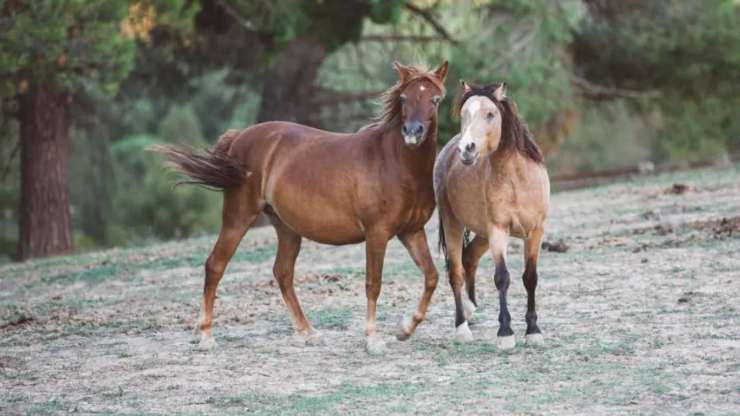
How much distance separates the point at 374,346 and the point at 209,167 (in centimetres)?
166

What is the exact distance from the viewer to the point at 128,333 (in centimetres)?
978

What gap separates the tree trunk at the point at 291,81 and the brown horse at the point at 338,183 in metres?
13.1

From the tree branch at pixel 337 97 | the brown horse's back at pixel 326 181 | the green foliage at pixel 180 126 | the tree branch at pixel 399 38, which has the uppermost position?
the tree branch at pixel 399 38

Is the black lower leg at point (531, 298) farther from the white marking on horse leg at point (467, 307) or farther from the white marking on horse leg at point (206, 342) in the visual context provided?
the white marking on horse leg at point (206, 342)

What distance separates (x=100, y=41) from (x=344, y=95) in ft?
23.4

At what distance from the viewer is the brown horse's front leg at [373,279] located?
8.34 m

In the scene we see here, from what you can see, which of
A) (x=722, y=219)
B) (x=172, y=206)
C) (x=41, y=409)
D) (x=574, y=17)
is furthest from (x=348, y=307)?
(x=172, y=206)

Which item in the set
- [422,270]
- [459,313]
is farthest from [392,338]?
[422,270]

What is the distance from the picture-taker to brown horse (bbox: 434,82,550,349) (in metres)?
8.05

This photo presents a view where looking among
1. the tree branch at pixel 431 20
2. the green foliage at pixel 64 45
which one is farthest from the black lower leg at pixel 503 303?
the tree branch at pixel 431 20

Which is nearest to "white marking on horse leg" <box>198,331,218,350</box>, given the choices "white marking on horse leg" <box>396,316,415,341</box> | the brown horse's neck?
"white marking on horse leg" <box>396,316,415,341</box>

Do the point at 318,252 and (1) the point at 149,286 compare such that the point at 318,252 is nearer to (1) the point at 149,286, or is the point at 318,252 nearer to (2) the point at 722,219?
(1) the point at 149,286

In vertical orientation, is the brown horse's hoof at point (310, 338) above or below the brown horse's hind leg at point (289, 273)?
below

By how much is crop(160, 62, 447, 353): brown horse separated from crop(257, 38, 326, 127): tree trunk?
42.9 ft
